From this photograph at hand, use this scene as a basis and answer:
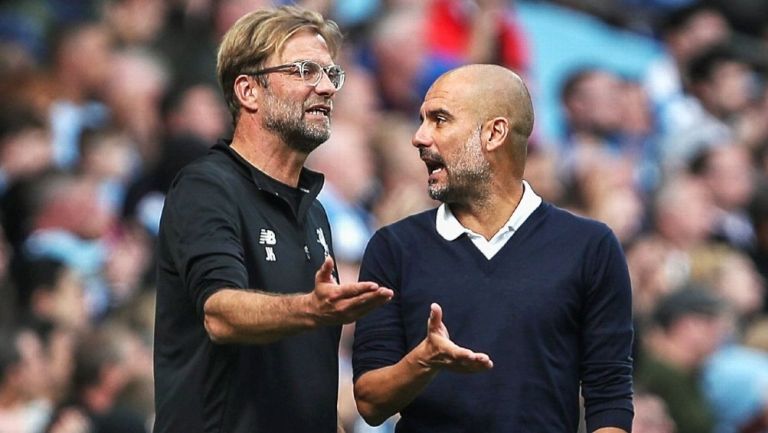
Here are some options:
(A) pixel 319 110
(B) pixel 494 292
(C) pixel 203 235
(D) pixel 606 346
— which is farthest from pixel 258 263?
(D) pixel 606 346

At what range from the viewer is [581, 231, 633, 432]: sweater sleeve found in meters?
4.11

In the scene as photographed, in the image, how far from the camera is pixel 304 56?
4.25 meters

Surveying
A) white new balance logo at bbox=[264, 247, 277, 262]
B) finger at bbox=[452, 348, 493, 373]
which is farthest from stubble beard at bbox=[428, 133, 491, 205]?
finger at bbox=[452, 348, 493, 373]

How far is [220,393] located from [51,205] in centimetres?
307

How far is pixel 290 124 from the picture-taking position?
13.8 feet

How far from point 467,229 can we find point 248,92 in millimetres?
648

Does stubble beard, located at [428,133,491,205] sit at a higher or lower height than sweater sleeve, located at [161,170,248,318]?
higher

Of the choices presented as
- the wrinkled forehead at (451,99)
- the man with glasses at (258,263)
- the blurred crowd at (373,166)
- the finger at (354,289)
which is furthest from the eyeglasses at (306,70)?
the blurred crowd at (373,166)

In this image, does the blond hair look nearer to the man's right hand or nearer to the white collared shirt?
the white collared shirt

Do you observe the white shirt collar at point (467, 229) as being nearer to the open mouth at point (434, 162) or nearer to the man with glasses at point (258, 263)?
the open mouth at point (434, 162)

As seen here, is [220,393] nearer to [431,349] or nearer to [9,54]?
[431,349]

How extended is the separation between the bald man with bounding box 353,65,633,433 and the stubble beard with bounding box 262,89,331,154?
0.87 feet

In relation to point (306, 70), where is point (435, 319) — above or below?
below

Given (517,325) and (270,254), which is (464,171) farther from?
(270,254)
